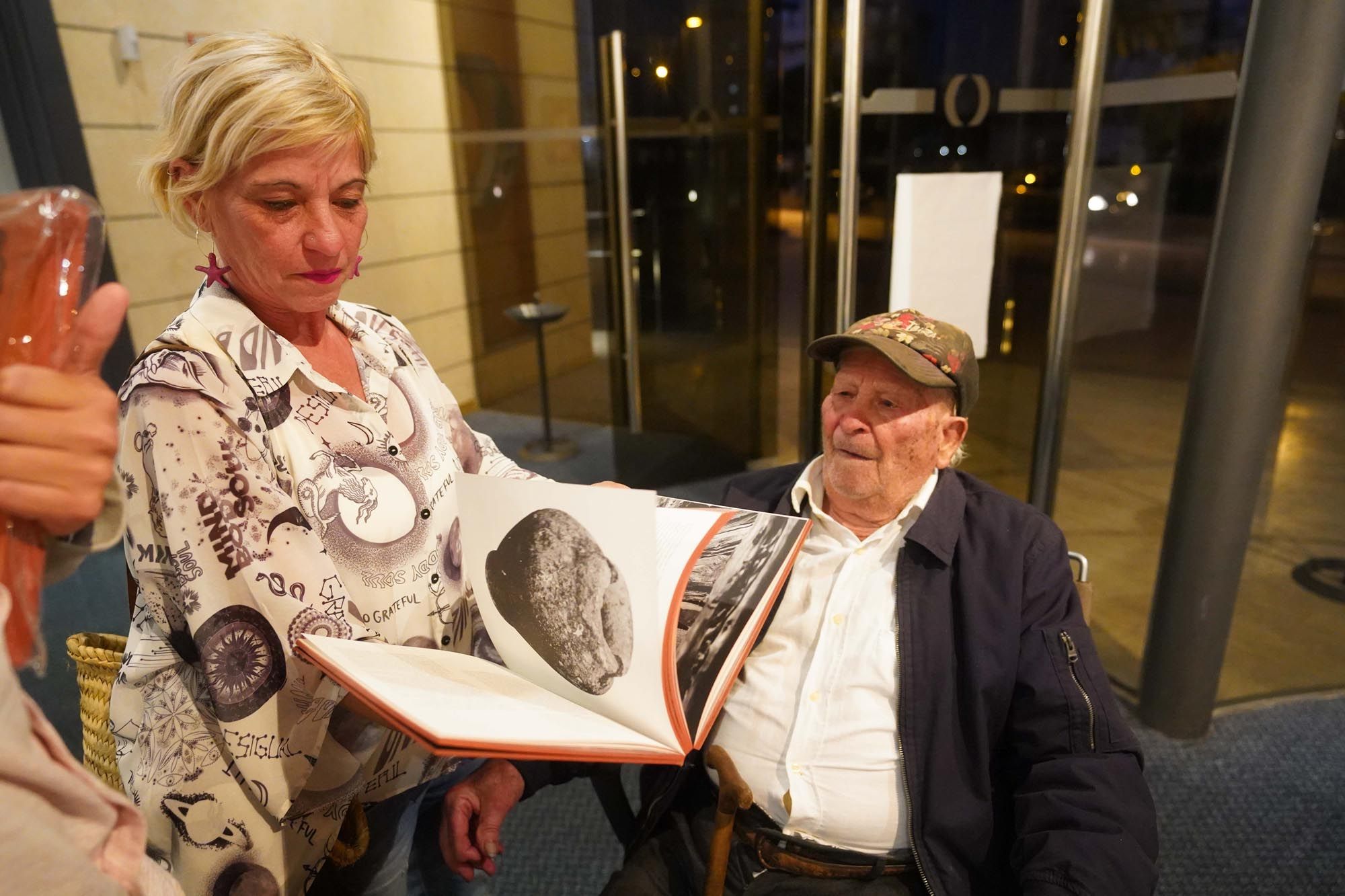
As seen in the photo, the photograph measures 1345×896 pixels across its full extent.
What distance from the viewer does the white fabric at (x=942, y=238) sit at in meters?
2.38

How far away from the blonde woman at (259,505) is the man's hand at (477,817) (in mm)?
174

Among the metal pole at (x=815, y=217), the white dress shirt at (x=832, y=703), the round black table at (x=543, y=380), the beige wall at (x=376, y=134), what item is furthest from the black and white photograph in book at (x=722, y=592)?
the round black table at (x=543, y=380)

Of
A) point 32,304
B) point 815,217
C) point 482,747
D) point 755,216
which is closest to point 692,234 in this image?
point 755,216

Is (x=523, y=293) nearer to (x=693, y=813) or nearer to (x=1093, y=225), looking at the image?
(x=1093, y=225)

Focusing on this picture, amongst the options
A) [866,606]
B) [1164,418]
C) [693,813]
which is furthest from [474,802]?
[1164,418]

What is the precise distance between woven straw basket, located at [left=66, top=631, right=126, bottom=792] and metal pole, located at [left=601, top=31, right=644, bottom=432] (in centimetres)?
280

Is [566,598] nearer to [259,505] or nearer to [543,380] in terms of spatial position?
[259,505]

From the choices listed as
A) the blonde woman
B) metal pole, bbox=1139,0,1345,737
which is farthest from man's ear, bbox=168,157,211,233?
metal pole, bbox=1139,0,1345,737

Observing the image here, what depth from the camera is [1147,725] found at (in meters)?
2.40

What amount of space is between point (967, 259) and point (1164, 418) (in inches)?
122

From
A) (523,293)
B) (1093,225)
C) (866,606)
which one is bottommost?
(866,606)

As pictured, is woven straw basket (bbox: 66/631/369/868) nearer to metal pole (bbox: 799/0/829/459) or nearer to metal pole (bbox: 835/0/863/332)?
metal pole (bbox: 835/0/863/332)

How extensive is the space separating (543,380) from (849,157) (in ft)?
6.32

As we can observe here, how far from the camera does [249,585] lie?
0.88 m
